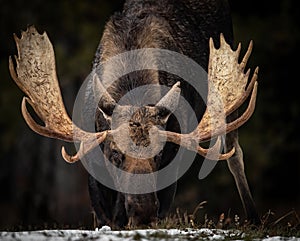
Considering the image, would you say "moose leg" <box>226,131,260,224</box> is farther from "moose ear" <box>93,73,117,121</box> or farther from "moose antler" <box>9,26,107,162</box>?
"moose antler" <box>9,26,107,162</box>

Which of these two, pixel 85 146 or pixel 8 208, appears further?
pixel 8 208

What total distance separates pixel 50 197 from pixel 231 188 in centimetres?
401

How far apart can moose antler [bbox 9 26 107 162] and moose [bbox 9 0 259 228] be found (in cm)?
1

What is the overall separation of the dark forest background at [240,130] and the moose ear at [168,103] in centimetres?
637

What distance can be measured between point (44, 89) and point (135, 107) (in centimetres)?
97

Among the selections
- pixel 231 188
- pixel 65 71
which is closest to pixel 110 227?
pixel 65 71

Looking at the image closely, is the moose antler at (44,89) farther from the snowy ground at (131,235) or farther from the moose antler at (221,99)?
the snowy ground at (131,235)

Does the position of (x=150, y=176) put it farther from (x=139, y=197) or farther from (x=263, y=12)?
(x=263, y=12)

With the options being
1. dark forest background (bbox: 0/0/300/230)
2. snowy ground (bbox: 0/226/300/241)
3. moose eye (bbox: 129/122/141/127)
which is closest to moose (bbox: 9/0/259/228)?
moose eye (bbox: 129/122/141/127)

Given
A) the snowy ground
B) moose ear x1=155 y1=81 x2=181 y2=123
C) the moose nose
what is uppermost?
moose ear x1=155 y1=81 x2=181 y2=123

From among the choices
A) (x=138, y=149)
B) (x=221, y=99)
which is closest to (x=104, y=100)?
(x=138, y=149)

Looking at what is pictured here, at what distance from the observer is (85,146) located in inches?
367

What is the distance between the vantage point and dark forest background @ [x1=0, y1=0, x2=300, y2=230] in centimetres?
1747

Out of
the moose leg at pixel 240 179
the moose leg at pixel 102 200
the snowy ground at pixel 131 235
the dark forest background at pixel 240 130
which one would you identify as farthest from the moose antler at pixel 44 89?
the dark forest background at pixel 240 130
